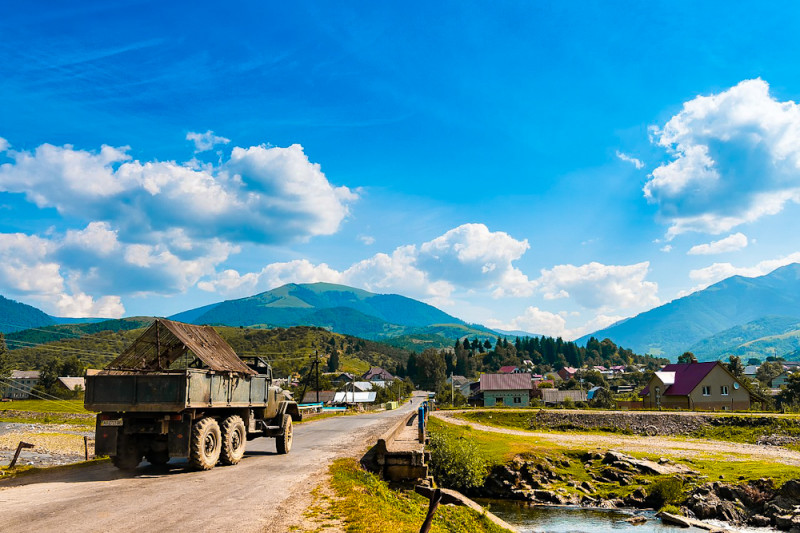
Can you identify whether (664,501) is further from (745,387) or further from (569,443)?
(745,387)

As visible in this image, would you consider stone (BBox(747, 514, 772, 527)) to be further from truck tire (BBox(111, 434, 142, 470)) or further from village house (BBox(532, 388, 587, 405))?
village house (BBox(532, 388, 587, 405))

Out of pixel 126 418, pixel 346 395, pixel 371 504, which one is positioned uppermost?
pixel 126 418

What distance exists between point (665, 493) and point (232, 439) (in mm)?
25441

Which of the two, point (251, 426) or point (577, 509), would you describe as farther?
point (577, 509)

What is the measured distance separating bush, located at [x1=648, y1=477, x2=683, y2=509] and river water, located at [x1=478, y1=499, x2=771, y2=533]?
1.51m

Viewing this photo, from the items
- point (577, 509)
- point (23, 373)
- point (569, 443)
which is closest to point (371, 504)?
point (577, 509)

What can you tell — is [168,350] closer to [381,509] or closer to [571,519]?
[381,509]

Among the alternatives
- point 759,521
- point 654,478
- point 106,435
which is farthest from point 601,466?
point 106,435

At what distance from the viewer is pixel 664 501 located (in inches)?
1183

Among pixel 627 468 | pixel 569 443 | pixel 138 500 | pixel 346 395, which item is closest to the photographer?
pixel 138 500

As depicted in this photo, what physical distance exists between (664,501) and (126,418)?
28868mm

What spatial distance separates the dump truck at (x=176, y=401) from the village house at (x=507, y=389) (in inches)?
3497

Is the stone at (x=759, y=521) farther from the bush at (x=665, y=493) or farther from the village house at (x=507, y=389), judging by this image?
the village house at (x=507, y=389)

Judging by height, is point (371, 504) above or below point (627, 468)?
above
